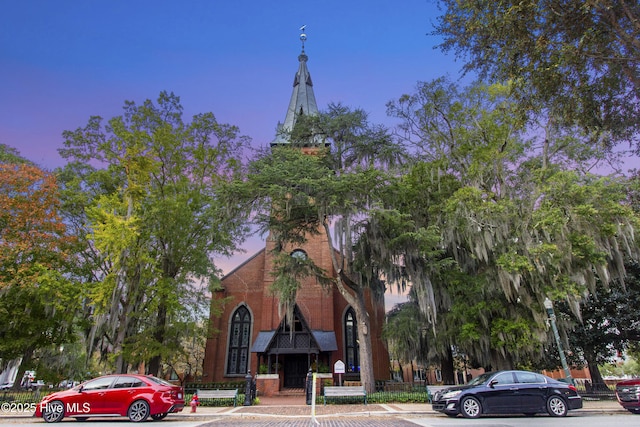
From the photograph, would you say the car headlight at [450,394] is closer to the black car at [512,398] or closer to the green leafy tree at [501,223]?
the black car at [512,398]

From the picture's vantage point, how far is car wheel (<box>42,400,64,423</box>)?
31.4 feet

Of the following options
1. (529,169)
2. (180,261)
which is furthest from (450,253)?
(180,261)

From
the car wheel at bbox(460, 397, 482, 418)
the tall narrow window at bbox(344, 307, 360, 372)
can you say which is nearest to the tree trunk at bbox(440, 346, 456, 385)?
the tall narrow window at bbox(344, 307, 360, 372)

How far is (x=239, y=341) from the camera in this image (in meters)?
24.9

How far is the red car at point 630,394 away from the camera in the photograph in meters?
10.6

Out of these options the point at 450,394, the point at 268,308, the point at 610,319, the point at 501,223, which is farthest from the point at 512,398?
the point at 268,308

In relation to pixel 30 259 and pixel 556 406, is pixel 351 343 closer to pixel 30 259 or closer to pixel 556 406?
pixel 556 406

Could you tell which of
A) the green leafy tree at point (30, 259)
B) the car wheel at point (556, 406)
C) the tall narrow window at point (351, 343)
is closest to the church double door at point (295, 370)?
the tall narrow window at point (351, 343)

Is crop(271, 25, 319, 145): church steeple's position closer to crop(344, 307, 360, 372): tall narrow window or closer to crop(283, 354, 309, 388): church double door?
crop(344, 307, 360, 372): tall narrow window

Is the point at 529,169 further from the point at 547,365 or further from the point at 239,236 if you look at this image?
the point at 239,236

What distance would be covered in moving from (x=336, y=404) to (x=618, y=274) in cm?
1301

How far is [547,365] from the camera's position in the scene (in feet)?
65.5

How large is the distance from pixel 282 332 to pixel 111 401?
13.2 metres

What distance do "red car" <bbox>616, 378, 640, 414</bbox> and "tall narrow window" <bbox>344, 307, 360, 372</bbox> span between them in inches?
596
